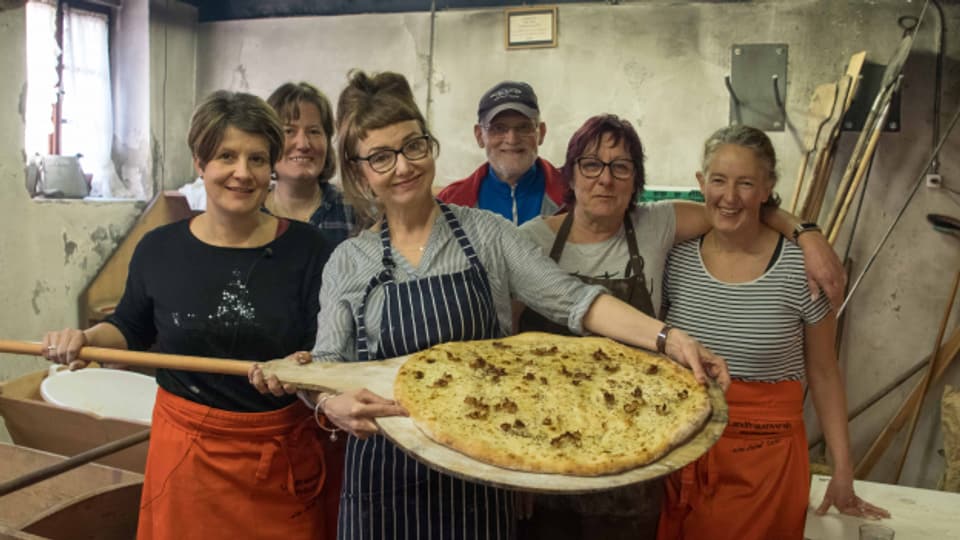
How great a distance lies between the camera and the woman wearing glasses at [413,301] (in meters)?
1.57

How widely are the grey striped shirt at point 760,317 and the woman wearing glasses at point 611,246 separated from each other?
67 millimetres

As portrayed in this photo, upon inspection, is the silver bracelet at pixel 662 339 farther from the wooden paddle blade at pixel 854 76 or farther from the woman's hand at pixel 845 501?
the wooden paddle blade at pixel 854 76

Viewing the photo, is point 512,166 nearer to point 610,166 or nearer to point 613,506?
point 610,166

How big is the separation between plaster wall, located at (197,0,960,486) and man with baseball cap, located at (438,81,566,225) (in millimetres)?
1483

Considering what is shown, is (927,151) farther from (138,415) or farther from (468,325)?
(138,415)

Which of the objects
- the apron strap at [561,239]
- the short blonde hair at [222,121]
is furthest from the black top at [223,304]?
the apron strap at [561,239]

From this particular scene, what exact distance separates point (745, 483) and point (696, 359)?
593mm

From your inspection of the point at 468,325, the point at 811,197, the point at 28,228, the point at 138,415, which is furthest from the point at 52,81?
the point at 811,197

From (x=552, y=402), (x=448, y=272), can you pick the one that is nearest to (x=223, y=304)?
(x=448, y=272)

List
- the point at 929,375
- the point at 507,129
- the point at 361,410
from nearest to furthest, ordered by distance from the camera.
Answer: the point at 361,410 → the point at 507,129 → the point at 929,375

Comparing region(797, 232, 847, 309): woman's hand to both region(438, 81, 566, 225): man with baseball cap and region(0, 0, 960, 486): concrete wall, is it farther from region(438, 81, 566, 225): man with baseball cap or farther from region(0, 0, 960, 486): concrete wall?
region(0, 0, 960, 486): concrete wall

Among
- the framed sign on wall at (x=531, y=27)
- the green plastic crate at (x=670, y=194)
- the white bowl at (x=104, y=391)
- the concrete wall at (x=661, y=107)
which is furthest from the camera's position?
the framed sign on wall at (x=531, y=27)

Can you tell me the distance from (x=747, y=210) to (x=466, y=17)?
2834mm

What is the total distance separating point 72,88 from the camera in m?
4.45
